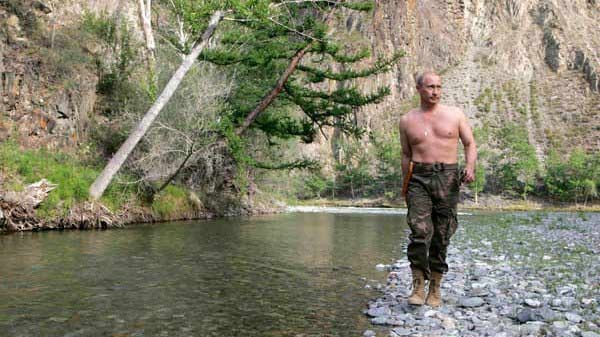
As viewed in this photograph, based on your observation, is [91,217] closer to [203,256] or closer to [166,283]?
[203,256]

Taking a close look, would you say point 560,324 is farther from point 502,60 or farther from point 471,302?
point 502,60

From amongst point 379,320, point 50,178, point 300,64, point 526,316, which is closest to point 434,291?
point 379,320

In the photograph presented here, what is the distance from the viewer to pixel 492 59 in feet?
320

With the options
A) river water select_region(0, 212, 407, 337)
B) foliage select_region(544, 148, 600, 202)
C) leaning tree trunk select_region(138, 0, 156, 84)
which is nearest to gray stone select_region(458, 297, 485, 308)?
river water select_region(0, 212, 407, 337)

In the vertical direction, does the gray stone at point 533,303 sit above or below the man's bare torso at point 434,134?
below

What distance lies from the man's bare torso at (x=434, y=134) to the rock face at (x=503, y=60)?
3183 inches

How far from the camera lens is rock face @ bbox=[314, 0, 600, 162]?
84125mm

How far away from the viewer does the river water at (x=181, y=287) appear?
15.1 feet

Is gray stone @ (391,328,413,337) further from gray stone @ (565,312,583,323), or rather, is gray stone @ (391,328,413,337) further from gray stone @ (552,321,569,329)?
gray stone @ (565,312,583,323)

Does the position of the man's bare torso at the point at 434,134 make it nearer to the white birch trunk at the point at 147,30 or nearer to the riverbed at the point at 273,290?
the riverbed at the point at 273,290

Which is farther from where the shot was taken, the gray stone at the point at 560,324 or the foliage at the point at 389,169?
the foliage at the point at 389,169

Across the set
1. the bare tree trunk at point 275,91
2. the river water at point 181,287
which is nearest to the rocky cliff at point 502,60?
the bare tree trunk at point 275,91

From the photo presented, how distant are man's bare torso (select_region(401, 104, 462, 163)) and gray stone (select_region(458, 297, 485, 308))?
1.44m

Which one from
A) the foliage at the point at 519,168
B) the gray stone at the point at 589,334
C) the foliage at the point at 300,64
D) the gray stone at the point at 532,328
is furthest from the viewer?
the foliage at the point at 519,168
